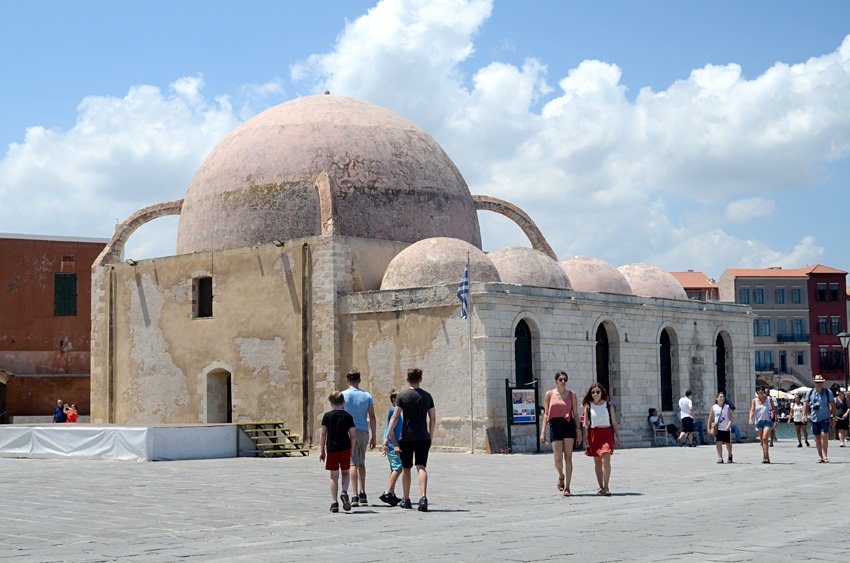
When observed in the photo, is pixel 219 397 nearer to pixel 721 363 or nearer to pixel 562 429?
pixel 721 363

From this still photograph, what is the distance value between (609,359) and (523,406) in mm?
3964

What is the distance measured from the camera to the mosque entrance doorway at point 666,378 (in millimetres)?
24906

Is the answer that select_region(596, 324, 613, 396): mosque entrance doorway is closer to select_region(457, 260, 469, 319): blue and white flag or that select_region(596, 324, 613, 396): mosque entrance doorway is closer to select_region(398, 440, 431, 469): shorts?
select_region(457, 260, 469, 319): blue and white flag

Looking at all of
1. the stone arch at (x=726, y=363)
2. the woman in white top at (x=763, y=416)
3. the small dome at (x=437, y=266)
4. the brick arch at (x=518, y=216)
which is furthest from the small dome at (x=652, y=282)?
the woman in white top at (x=763, y=416)

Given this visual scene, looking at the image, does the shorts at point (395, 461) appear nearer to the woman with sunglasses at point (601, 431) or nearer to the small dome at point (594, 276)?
the woman with sunglasses at point (601, 431)

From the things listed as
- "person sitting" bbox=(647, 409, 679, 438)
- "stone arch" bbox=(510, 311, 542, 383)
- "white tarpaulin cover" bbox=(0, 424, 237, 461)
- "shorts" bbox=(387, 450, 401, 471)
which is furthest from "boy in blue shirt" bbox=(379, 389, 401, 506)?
"person sitting" bbox=(647, 409, 679, 438)

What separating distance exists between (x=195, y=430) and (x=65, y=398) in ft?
47.5

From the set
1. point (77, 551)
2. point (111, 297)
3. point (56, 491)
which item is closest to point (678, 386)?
point (111, 297)

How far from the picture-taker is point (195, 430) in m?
18.3

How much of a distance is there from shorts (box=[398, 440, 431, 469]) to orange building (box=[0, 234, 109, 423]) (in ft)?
75.6

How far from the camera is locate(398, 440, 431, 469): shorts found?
403 inches

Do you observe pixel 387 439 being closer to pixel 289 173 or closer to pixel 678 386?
pixel 289 173

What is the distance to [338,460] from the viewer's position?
10.2 m

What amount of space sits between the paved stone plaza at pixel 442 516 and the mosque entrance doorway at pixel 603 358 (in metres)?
7.41
